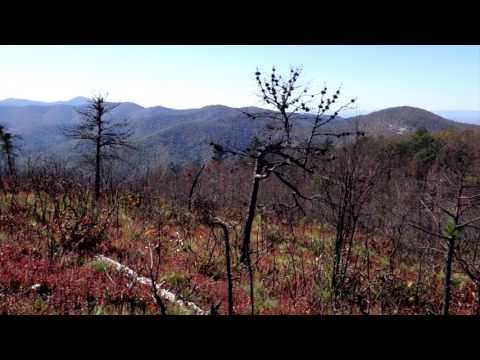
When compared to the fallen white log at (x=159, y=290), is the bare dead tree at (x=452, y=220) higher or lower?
higher

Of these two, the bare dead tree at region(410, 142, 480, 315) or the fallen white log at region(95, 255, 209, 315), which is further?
the fallen white log at region(95, 255, 209, 315)

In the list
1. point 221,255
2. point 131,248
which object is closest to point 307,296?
point 221,255

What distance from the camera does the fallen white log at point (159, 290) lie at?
456cm

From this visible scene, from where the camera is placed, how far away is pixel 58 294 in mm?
4391

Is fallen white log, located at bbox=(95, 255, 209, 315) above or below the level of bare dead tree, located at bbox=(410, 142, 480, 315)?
below

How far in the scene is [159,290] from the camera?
4.52 metres

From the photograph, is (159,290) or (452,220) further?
(452,220)

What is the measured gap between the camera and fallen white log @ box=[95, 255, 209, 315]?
456 cm

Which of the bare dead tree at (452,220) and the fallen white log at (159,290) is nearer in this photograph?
the bare dead tree at (452,220)

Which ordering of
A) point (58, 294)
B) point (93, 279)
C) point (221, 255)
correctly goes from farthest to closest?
point (221, 255)
point (93, 279)
point (58, 294)

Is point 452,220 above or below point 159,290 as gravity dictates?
above
